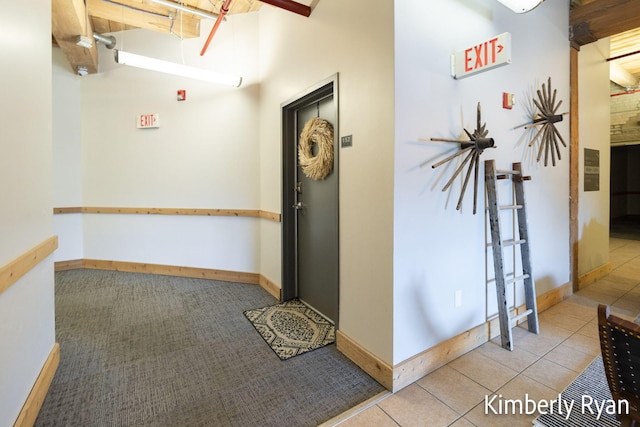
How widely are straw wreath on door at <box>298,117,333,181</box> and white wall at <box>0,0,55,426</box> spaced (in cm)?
191

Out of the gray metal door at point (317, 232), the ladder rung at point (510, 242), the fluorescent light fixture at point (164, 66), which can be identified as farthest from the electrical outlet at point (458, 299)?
the fluorescent light fixture at point (164, 66)

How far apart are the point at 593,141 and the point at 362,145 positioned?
11.7 ft

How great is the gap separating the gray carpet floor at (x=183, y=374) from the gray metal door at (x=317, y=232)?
20.6 inches

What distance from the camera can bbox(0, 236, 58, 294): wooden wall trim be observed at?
1.38m

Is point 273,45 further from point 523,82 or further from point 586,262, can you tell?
point 586,262

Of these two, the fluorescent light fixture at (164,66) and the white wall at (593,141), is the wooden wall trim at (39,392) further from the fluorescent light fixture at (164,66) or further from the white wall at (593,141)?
the white wall at (593,141)

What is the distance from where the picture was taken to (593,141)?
12.5 feet

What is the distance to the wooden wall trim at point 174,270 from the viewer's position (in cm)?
397

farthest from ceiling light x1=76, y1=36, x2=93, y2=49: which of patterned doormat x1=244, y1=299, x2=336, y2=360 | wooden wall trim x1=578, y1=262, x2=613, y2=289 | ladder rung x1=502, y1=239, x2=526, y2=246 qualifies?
wooden wall trim x1=578, y1=262, x2=613, y2=289

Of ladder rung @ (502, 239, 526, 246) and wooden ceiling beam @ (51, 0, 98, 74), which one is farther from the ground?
wooden ceiling beam @ (51, 0, 98, 74)

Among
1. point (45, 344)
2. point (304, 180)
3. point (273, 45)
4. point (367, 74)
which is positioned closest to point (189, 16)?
point (273, 45)

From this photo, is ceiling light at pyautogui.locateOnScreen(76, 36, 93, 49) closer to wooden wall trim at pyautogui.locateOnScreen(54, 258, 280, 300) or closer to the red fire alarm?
wooden wall trim at pyautogui.locateOnScreen(54, 258, 280, 300)

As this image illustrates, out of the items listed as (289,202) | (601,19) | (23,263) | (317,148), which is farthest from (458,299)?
(601,19)

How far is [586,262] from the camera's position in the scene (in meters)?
3.83
